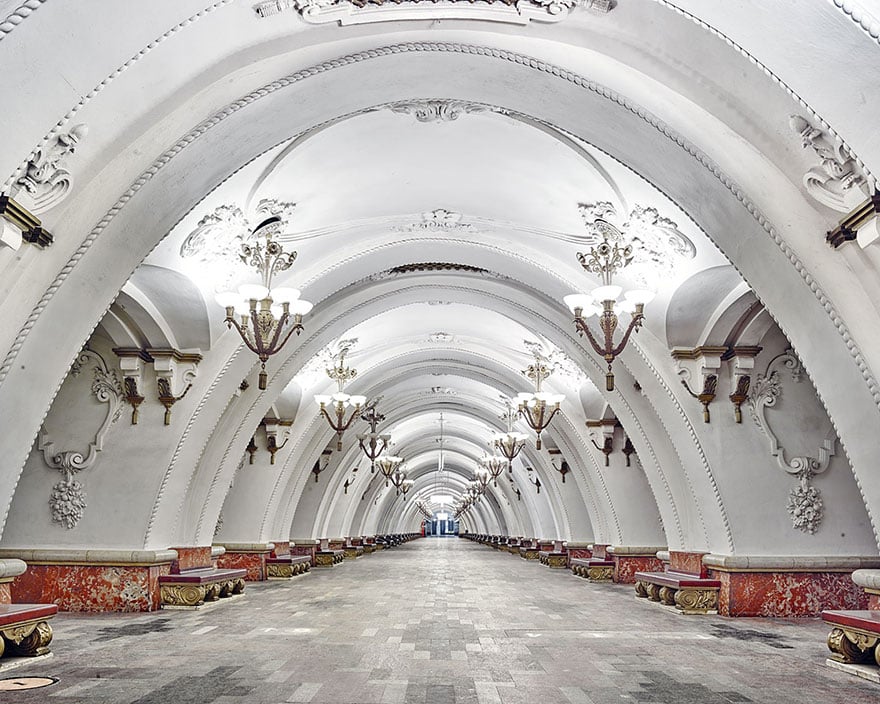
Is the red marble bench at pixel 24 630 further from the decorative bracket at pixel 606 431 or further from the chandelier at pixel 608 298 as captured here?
the decorative bracket at pixel 606 431

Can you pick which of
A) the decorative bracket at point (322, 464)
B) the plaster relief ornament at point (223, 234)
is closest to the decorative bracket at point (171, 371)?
the plaster relief ornament at point (223, 234)

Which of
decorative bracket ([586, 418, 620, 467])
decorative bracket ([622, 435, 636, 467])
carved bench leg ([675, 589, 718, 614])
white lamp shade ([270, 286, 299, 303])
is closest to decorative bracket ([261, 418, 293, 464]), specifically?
decorative bracket ([586, 418, 620, 467])

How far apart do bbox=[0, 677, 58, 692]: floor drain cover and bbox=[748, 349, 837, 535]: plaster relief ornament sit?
25.2ft

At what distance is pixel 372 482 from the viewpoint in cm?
2959

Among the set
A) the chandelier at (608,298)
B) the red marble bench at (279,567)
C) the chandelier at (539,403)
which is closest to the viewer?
the chandelier at (608,298)

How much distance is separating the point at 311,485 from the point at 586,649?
46.7ft

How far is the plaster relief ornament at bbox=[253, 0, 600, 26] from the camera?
473 cm

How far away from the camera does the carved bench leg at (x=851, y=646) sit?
5.48 m

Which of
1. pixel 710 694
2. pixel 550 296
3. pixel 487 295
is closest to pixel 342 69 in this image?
pixel 710 694

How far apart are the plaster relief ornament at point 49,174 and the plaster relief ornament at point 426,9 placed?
4.49 ft

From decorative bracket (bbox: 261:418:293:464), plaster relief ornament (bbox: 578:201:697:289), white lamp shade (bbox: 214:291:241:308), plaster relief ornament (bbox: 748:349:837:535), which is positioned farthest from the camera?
decorative bracket (bbox: 261:418:293:464)

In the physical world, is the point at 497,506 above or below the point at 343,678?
above

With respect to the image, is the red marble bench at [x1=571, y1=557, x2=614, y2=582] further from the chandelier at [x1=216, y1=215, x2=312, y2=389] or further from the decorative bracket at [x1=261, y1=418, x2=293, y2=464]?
the chandelier at [x1=216, y1=215, x2=312, y2=389]

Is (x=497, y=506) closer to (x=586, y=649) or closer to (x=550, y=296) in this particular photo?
(x=550, y=296)
